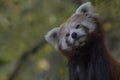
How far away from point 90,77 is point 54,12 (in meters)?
5.76

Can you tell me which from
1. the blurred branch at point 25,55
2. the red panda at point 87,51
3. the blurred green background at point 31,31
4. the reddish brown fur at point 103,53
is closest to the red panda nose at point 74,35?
the red panda at point 87,51

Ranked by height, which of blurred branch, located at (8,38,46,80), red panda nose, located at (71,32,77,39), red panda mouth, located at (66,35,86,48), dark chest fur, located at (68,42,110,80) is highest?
blurred branch, located at (8,38,46,80)

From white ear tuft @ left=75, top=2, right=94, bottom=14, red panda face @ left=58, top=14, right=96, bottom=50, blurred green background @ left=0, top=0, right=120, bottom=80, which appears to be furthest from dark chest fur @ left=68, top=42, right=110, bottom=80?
blurred green background @ left=0, top=0, right=120, bottom=80

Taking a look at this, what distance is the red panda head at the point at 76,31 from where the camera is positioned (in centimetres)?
848

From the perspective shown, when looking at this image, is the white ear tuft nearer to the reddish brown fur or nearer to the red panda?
the red panda

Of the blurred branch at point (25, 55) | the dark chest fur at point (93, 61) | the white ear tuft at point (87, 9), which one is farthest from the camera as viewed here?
the blurred branch at point (25, 55)

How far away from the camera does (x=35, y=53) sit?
14664mm

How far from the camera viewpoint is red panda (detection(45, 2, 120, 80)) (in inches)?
335

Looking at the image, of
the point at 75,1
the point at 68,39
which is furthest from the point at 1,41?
the point at 68,39

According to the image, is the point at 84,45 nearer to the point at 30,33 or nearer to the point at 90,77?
the point at 90,77

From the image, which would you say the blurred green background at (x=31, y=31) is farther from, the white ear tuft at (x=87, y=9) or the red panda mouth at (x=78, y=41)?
the red panda mouth at (x=78, y=41)

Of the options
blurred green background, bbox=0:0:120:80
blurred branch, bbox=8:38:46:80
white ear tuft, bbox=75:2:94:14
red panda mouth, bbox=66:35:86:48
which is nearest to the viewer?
red panda mouth, bbox=66:35:86:48

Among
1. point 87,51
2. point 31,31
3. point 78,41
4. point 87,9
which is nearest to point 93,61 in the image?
point 87,51

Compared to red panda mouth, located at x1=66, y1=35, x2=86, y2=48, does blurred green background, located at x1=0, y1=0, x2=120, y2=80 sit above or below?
above
